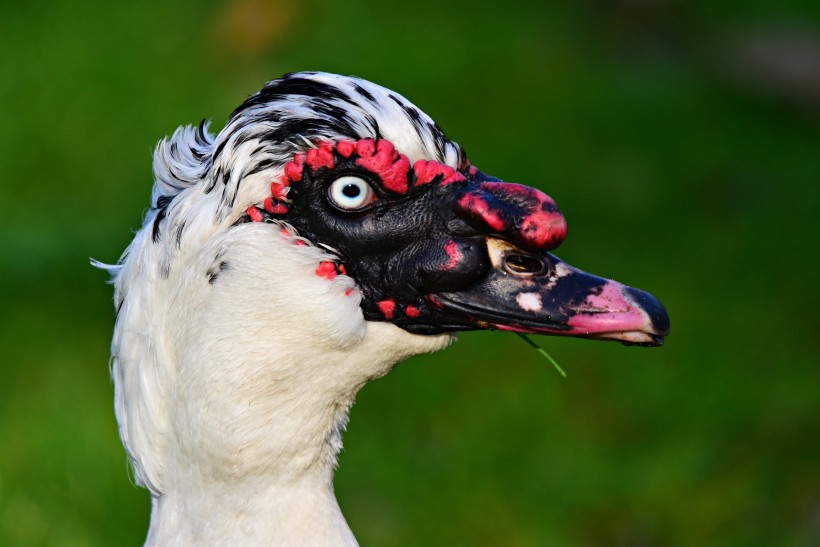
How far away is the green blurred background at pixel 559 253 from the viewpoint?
225 inches

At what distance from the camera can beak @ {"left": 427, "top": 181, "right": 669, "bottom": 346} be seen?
270 centimetres

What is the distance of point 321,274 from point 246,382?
0.99ft

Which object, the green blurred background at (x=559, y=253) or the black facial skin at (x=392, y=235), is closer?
the black facial skin at (x=392, y=235)

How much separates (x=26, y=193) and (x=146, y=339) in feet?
17.0

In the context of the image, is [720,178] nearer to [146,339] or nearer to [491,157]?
[491,157]

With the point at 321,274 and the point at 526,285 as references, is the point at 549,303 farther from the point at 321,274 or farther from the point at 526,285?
the point at 321,274

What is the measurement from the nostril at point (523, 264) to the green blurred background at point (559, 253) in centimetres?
278

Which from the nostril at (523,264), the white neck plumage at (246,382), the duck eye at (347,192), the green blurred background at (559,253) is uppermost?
the duck eye at (347,192)

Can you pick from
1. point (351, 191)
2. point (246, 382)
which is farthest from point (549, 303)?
point (246, 382)

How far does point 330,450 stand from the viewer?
2.96 meters

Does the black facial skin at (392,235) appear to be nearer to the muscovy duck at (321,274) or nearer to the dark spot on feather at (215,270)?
the muscovy duck at (321,274)

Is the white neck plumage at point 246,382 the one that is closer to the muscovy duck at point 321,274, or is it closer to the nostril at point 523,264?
the muscovy duck at point 321,274

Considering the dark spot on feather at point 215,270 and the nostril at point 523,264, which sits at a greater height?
the nostril at point 523,264

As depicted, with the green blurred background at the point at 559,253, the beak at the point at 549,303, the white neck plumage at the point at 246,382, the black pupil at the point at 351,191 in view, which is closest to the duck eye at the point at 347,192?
the black pupil at the point at 351,191
